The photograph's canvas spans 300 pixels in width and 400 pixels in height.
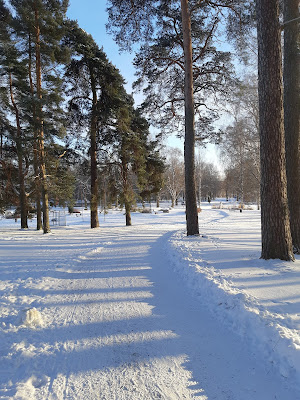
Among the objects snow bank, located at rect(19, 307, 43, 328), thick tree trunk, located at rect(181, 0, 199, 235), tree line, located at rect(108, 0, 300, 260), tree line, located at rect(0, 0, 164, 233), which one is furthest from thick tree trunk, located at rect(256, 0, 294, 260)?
tree line, located at rect(0, 0, 164, 233)

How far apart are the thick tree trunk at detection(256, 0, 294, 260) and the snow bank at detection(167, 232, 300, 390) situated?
5.57 ft

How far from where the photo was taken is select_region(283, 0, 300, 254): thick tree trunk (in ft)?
20.2

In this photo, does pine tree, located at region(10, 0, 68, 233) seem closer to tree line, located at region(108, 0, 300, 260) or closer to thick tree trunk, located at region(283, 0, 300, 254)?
tree line, located at region(108, 0, 300, 260)

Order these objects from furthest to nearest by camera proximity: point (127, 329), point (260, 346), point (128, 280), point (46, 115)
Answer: point (46, 115)
point (128, 280)
point (127, 329)
point (260, 346)

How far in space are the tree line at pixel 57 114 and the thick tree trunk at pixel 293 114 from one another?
28.7 ft

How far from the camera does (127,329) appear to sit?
305cm

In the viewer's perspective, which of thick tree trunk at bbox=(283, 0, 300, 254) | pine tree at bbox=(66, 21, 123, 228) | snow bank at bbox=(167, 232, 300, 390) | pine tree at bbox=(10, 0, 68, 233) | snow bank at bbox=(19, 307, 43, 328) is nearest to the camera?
snow bank at bbox=(167, 232, 300, 390)

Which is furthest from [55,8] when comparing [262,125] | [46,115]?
[262,125]

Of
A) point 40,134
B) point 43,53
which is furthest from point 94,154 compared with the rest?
point 43,53

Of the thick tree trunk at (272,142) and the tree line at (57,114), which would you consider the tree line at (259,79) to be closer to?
the thick tree trunk at (272,142)

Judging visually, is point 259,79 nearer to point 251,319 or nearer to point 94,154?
point 251,319

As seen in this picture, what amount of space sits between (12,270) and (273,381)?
226 inches

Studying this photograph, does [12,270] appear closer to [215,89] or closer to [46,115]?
[46,115]

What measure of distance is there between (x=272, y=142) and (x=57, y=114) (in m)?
12.4
